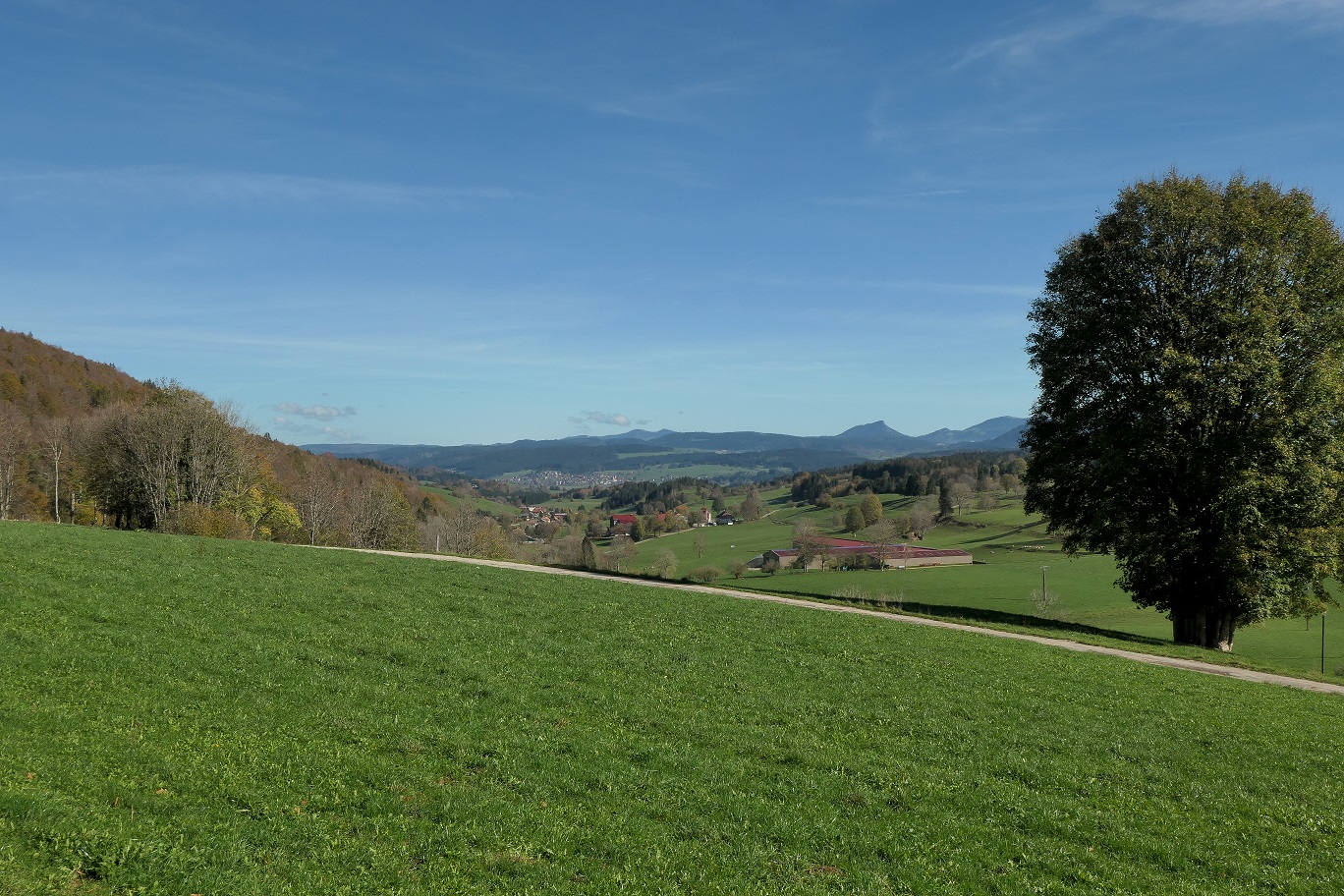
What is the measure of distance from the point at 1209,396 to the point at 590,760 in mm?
27502

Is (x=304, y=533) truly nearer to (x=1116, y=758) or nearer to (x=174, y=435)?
(x=174, y=435)

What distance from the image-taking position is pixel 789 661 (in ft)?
69.3

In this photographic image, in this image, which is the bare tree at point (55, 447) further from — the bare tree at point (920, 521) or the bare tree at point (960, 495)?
the bare tree at point (960, 495)

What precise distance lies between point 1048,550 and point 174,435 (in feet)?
349

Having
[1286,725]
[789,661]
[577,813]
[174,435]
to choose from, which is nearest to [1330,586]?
[1286,725]

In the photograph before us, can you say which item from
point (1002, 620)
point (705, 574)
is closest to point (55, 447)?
point (705, 574)

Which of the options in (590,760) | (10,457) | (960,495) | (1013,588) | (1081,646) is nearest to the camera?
(590,760)

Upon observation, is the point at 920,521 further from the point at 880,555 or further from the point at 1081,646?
the point at 1081,646

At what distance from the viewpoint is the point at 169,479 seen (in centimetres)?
6781

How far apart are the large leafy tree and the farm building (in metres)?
75.4

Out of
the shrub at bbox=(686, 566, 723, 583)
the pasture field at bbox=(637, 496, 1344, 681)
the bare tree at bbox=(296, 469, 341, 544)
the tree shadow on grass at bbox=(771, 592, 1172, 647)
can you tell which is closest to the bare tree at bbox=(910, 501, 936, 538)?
the pasture field at bbox=(637, 496, 1344, 681)

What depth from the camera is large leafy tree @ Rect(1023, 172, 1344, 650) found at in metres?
28.8

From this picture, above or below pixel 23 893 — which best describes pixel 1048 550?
below

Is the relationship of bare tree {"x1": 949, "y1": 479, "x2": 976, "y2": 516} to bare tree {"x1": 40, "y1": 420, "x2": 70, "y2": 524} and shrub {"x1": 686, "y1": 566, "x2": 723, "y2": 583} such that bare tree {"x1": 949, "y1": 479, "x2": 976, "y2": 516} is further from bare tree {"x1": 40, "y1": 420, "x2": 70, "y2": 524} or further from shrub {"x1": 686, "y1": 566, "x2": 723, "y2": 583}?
bare tree {"x1": 40, "y1": 420, "x2": 70, "y2": 524}
